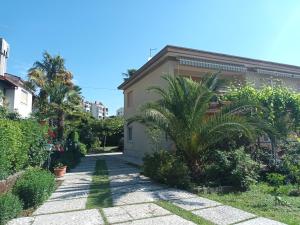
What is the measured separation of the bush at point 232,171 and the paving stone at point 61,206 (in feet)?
16.4

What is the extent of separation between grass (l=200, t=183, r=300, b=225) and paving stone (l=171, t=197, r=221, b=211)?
411mm

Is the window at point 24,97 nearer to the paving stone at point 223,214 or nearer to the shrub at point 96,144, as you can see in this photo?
the shrub at point 96,144

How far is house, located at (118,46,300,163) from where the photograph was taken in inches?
685

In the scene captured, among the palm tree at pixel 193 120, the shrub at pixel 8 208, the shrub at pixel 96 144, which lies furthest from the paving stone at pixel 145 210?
the shrub at pixel 96 144

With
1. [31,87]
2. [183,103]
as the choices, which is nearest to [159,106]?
[183,103]

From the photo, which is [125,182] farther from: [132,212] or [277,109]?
[277,109]

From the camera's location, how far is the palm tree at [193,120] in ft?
39.1

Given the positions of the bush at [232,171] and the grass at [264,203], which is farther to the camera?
the bush at [232,171]

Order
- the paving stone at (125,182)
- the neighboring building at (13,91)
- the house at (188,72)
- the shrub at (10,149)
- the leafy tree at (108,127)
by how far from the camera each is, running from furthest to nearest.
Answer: the leafy tree at (108,127), the neighboring building at (13,91), the house at (188,72), the paving stone at (125,182), the shrub at (10,149)

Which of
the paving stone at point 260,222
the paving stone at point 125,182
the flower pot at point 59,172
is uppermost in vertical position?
the flower pot at point 59,172

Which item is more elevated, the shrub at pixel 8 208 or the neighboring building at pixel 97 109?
the neighboring building at pixel 97 109

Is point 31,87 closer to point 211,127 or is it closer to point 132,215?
point 211,127

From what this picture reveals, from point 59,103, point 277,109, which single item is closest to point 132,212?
point 277,109

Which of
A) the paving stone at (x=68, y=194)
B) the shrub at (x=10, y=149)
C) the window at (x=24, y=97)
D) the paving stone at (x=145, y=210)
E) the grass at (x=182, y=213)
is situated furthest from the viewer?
the window at (x=24, y=97)
